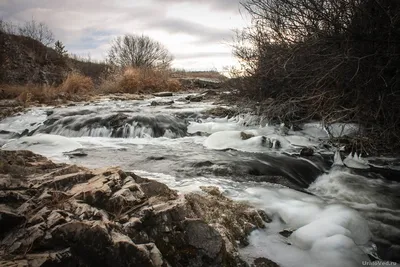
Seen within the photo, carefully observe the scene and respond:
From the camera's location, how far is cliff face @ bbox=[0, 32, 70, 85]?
1819cm

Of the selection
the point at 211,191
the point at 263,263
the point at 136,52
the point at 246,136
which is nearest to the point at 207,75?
the point at 136,52

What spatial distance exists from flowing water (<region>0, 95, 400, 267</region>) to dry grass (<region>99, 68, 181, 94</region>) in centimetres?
841

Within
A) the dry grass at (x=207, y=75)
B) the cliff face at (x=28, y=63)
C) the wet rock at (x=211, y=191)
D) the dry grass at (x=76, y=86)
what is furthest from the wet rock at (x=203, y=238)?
the cliff face at (x=28, y=63)

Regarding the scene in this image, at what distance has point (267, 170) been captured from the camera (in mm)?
4270

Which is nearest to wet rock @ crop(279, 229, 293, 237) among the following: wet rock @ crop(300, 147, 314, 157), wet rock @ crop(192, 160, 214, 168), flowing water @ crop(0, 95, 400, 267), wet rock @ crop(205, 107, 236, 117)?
flowing water @ crop(0, 95, 400, 267)

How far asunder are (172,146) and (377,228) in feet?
12.2

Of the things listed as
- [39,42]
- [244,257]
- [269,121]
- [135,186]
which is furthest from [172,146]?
[39,42]

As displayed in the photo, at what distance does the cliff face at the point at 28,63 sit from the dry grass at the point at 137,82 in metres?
3.50

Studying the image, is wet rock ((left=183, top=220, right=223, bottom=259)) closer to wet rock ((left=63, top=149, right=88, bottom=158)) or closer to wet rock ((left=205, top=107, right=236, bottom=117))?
wet rock ((left=63, top=149, right=88, bottom=158))

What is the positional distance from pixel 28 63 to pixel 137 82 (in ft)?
28.4

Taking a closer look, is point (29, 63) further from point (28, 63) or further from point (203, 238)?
point (203, 238)

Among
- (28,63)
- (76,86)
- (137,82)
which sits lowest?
(76,86)

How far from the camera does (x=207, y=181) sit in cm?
354

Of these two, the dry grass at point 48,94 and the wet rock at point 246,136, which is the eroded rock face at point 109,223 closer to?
the wet rock at point 246,136
